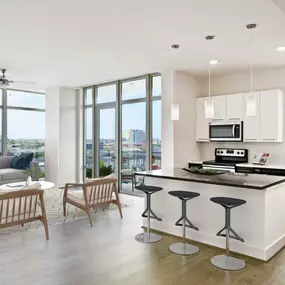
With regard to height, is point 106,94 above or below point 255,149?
above

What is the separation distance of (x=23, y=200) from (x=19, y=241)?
23.2 inches

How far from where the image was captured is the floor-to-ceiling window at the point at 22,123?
27.4 ft

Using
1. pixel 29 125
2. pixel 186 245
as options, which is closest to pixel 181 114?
pixel 186 245

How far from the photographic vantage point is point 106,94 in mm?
7805

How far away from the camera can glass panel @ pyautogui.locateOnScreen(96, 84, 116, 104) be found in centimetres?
759

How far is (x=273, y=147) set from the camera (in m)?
5.59

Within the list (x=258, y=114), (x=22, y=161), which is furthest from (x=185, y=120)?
(x=22, y=161)

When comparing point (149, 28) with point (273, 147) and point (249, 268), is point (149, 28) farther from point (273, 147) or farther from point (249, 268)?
point (273, 147)

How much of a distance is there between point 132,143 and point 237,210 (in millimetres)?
3992

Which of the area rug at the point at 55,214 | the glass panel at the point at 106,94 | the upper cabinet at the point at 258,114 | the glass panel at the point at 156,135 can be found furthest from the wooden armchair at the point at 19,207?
the glass panel at the point at 106,94

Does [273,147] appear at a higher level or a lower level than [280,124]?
lower

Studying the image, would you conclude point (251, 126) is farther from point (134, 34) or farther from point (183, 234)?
point (134, 34)

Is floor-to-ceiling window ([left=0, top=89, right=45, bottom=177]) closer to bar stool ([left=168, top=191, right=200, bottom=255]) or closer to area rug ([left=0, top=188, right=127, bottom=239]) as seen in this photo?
area rug ([left=0, top=188, right=127, bottom=239])

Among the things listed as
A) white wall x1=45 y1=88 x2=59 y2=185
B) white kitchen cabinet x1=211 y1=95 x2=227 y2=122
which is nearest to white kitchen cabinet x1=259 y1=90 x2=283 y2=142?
white kitchen cabinet x1=211 y1=95 x2=227 y2=122
